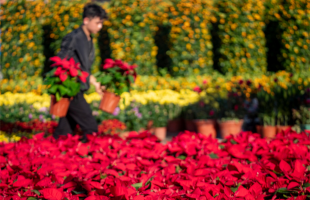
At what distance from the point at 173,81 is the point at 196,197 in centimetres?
558

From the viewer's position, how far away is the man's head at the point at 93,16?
9.93 feet

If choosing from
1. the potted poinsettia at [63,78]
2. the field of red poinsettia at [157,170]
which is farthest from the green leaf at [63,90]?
the field of red poinsettia at [157,170]

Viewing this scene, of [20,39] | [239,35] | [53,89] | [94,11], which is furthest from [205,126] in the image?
[20,39]

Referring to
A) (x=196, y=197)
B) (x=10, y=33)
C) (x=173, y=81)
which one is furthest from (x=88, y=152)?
(x=10, y=33)

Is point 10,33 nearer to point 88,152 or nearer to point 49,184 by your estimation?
point 88,152

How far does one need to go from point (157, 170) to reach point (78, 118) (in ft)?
4.98

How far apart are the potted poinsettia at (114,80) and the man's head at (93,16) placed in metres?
0.41

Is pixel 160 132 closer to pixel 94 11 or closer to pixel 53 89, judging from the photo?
pixel 94 11

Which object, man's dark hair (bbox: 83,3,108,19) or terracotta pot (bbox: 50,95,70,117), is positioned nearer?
terracotta pot (bbox: 50,95,70,117)

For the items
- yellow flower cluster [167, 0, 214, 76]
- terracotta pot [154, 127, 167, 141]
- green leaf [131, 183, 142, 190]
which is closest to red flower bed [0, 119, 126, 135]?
terracotta pot [154, 127, 167, 141]

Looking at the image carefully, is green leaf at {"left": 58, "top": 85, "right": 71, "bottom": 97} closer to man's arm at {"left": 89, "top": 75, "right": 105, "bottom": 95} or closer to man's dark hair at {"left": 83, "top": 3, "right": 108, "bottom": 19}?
man's arm at {"left": 89, "top": 75, "right": 105, "bottom": 95}

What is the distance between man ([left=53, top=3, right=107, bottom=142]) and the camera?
2.98 metres

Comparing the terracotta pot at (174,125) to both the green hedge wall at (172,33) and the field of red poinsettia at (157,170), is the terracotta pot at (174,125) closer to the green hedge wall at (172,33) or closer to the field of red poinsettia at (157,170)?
the green hedge wall at (172,33)

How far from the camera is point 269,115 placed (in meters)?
4.80
